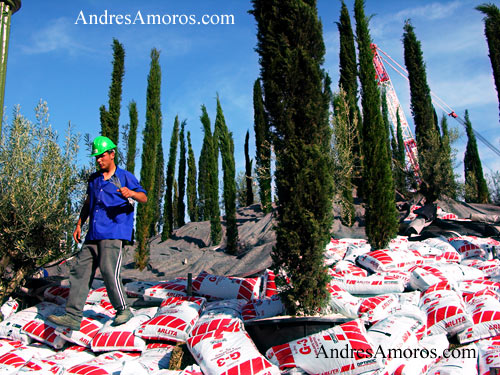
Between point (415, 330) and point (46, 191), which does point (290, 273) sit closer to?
point (415, 330)

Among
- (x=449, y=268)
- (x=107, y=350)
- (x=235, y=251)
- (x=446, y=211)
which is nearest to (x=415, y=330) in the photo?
(x=449, y=268)

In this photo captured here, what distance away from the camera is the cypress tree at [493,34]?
1059 cm

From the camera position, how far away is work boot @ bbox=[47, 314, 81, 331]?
3241mm

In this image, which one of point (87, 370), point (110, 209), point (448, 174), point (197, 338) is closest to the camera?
point (87, 370)

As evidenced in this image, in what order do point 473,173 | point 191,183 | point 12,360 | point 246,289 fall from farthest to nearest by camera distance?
1. point 473,173
2. point 191,183
3. point 246,289
4. point 12,360

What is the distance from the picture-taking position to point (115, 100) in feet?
31.2

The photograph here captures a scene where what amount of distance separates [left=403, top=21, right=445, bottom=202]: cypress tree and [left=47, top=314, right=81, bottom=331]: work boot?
11430mm

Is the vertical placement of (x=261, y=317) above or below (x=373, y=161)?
below

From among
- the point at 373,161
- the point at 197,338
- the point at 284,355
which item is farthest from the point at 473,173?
the point at 197,338

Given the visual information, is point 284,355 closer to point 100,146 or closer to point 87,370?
point 87,370

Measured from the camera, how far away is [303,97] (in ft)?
12.4

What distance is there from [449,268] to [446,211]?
8.25 metres

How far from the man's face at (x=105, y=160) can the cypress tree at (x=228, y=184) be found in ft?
27.8

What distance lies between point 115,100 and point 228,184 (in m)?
4.70
